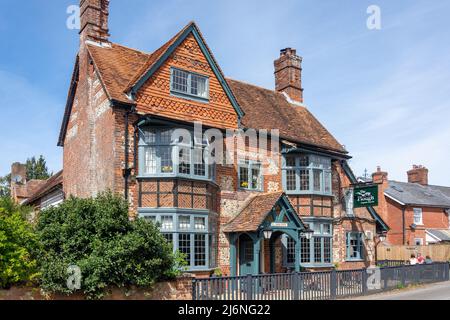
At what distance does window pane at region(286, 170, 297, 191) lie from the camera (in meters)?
25.0

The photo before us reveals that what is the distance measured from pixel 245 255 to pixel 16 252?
38.9ft

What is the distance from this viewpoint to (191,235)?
19.5m

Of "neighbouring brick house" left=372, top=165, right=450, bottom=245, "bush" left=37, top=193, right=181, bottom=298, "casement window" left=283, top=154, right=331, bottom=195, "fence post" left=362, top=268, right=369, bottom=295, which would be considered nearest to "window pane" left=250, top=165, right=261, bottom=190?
"casement window" left=283, top=154, right=331, bottom=195

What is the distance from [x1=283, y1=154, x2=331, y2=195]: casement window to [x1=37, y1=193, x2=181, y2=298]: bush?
35.1ft

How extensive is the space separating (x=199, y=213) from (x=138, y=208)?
2.51 m

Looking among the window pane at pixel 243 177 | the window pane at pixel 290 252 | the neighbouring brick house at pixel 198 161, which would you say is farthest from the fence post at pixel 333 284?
the window pane at pixel 243 177

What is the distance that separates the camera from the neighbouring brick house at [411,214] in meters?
44.5

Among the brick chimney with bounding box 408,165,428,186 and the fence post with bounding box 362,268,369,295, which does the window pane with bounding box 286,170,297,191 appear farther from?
the brick chimney with bounding box 408,165,428,186

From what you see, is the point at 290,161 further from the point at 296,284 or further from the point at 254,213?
the point at 296,284

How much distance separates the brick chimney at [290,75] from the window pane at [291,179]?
23.1 ft

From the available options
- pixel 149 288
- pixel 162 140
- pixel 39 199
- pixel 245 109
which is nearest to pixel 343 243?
pixel 245 109

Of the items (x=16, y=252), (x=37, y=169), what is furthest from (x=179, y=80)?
(x=37, y=169)

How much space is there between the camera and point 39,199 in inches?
1130

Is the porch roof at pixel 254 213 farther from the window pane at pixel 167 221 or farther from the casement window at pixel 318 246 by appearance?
the casement window at pixel 318 246
